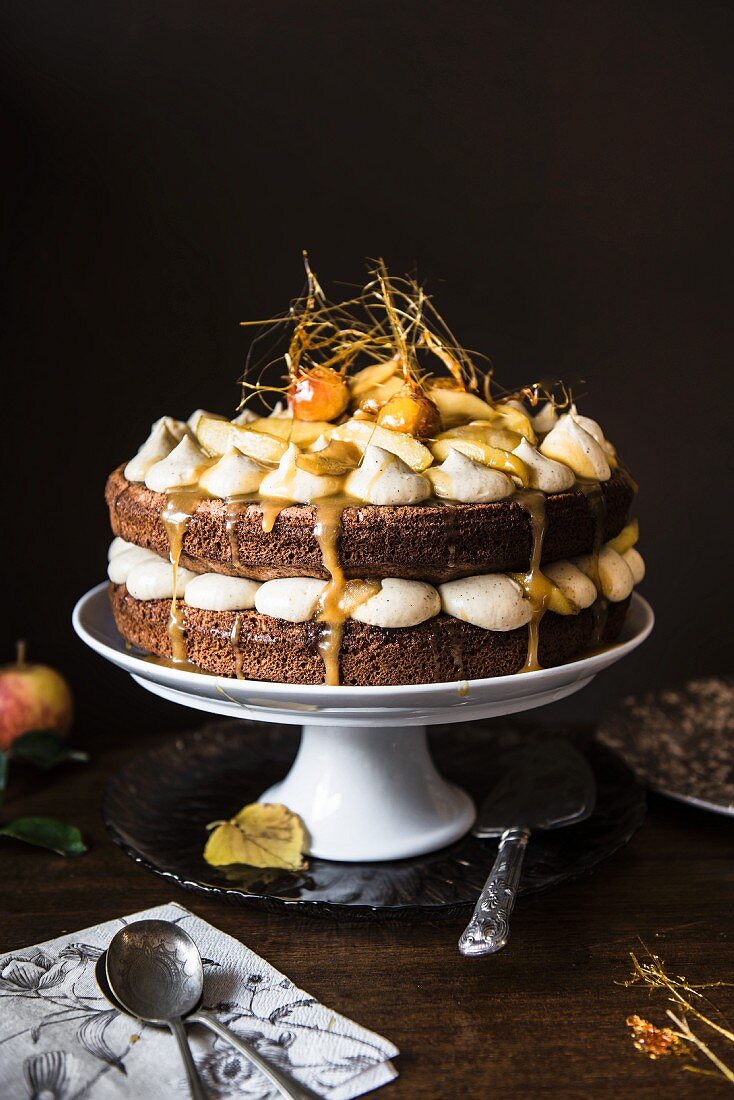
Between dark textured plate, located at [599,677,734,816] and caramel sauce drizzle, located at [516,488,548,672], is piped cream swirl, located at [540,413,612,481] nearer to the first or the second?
caramel sauce drizzle, located at [516,488,548,672]

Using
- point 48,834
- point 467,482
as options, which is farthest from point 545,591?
point 48,834

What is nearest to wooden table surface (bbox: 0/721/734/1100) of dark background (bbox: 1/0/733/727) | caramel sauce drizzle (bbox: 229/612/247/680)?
caramel sauce drizzle (bbox: 229/612/247/680)

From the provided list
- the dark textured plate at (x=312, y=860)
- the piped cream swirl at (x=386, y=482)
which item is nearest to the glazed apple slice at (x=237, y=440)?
the piped cream swirl at (x=386, y=482)

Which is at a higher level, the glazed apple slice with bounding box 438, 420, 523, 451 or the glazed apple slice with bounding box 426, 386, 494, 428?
the glazed apple slice with bounding box 426, 386, 494, 428

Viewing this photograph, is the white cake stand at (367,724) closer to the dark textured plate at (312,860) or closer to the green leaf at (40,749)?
the dark textured plate at (312,860)

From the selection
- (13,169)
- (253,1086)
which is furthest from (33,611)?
(253,1086)

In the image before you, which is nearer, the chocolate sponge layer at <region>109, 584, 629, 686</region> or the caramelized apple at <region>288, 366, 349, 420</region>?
the chocolate sponge layer at <region>109, 584, 629, 686</region>

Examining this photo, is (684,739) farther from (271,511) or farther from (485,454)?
(271,511)
